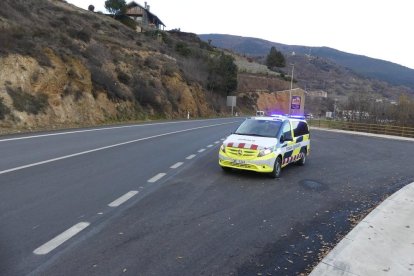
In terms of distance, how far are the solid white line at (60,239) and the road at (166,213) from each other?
1 centimetres

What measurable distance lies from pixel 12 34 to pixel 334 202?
87.1 feet

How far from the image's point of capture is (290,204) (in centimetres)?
867

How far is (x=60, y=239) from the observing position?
5.74 metres

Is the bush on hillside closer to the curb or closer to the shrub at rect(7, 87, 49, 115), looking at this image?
the shrub at rect(7, 87, 49, 115)

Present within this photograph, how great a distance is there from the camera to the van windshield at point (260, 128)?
1236 centimetres

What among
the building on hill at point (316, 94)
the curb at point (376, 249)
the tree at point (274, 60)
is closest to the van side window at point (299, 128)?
the curb at point (376, 249)

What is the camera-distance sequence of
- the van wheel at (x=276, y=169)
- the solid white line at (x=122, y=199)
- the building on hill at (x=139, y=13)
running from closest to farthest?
the solid white line at (x=122, y=199), the van wheel at (x=276, y=169), the building on hill at (x=139, y=13)

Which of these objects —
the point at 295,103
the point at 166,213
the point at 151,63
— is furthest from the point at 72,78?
the point at 166,213

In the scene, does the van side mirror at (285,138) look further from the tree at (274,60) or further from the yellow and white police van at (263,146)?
the tree at (274,60)

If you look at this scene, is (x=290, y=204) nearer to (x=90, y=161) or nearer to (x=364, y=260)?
(x=364, y=260)

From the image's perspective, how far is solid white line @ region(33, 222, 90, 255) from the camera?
5.33 meters

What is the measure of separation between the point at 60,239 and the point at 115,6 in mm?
86407

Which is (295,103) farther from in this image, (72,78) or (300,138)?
(300,138)

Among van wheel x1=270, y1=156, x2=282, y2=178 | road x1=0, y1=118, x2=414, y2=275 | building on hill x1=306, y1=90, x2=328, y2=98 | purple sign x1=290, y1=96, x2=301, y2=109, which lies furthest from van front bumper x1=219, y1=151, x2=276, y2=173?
building on hill x1=306, y1=90, x2=328, y2=98
